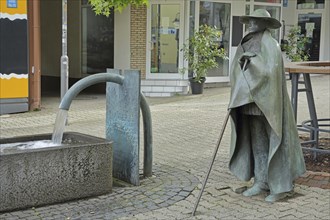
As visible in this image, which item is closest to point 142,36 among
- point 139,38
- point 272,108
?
point 139,38

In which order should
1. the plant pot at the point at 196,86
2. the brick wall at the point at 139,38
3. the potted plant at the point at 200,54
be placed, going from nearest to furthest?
the potted plant at the point at 200,54 → the plant pot at the point at 196,86 → the brick wall at the point at 139,38

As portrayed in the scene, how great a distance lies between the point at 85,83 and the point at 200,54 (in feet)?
30.2

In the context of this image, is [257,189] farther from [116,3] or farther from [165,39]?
[165,39]

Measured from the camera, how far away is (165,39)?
1514 cm

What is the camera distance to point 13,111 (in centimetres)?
1130

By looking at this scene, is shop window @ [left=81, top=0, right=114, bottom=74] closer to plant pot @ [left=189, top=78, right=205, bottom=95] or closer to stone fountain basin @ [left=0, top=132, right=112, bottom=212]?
plant pot @ [left=189, top=78, right=205, bottom=95]

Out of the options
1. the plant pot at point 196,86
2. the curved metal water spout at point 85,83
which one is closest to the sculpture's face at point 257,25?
the curved metal water spout at point 85,83

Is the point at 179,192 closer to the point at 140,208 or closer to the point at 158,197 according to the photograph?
the point at 158,197

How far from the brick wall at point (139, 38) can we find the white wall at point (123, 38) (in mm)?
135

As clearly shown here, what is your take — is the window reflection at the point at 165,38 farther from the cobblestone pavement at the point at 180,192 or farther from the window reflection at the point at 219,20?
the cobblestone pavement at the point at 180,192

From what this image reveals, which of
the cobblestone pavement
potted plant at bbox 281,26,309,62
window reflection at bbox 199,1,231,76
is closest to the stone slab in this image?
the cobblestone pavement

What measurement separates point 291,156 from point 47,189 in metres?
2.47

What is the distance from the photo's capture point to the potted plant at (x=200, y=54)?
47.5ft

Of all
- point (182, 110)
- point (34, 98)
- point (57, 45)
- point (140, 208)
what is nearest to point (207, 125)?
point (182, 110)
